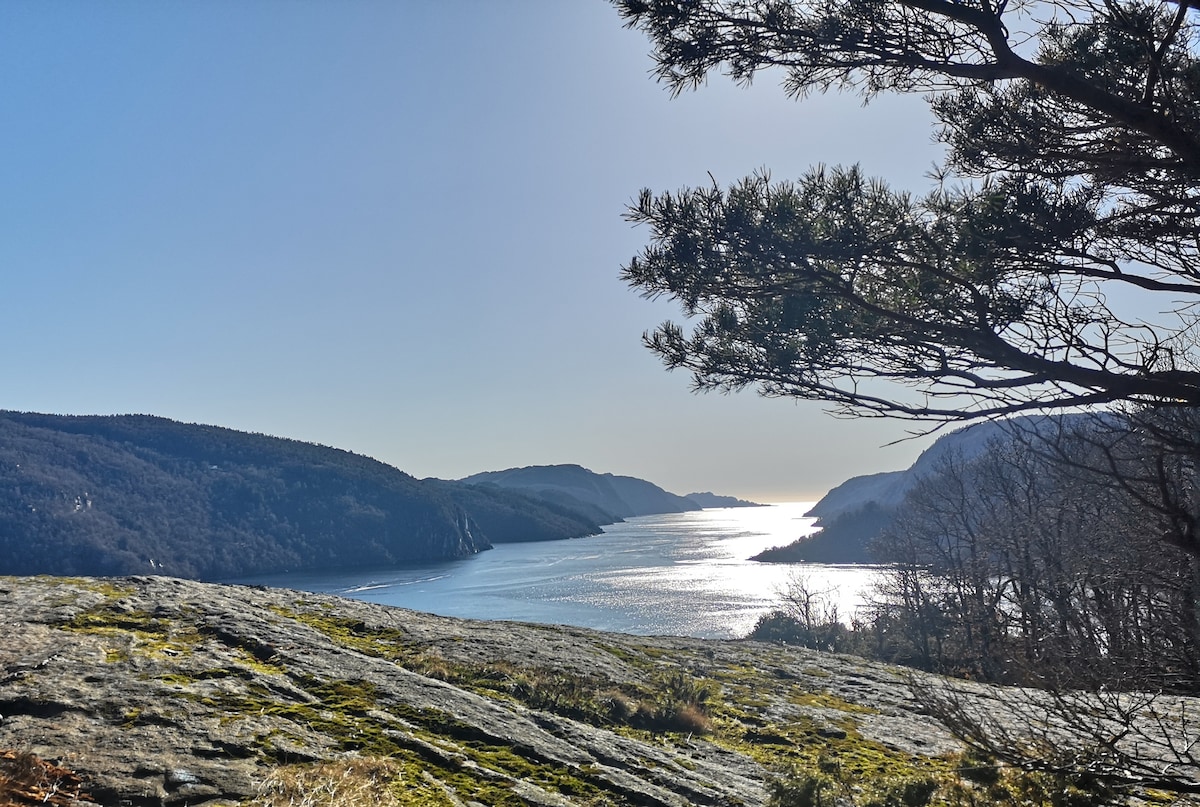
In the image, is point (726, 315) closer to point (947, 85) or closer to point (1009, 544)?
point (947, 85)

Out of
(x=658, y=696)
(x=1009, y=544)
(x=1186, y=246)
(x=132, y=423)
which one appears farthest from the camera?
(x=132, y=423)

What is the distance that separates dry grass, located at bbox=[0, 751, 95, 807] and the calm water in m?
50.1

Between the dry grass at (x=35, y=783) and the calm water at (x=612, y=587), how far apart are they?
164 ft

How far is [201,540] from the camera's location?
13962 cm

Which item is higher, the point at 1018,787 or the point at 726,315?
the point at 726,315

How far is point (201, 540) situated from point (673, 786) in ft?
533

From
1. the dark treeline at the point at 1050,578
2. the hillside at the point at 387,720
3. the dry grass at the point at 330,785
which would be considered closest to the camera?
the dry grass at the point at 330,785

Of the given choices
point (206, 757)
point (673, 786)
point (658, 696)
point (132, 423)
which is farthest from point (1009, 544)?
point (132, 423)

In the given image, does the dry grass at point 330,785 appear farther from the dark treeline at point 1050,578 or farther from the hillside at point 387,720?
the dark treeline at point 1050,578

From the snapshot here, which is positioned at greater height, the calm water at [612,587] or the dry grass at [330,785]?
the dry grass at [330,785]

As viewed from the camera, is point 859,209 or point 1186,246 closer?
point 1186,246

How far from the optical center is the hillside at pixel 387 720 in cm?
383

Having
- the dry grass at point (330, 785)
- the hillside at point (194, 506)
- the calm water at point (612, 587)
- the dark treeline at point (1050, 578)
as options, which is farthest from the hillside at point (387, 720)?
the hillside at point (194, 506)

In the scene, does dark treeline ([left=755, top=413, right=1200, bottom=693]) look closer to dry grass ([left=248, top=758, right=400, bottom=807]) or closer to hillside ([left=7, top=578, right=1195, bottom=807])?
hillside ([left=7, top=578, right=1195, bottom=807])
